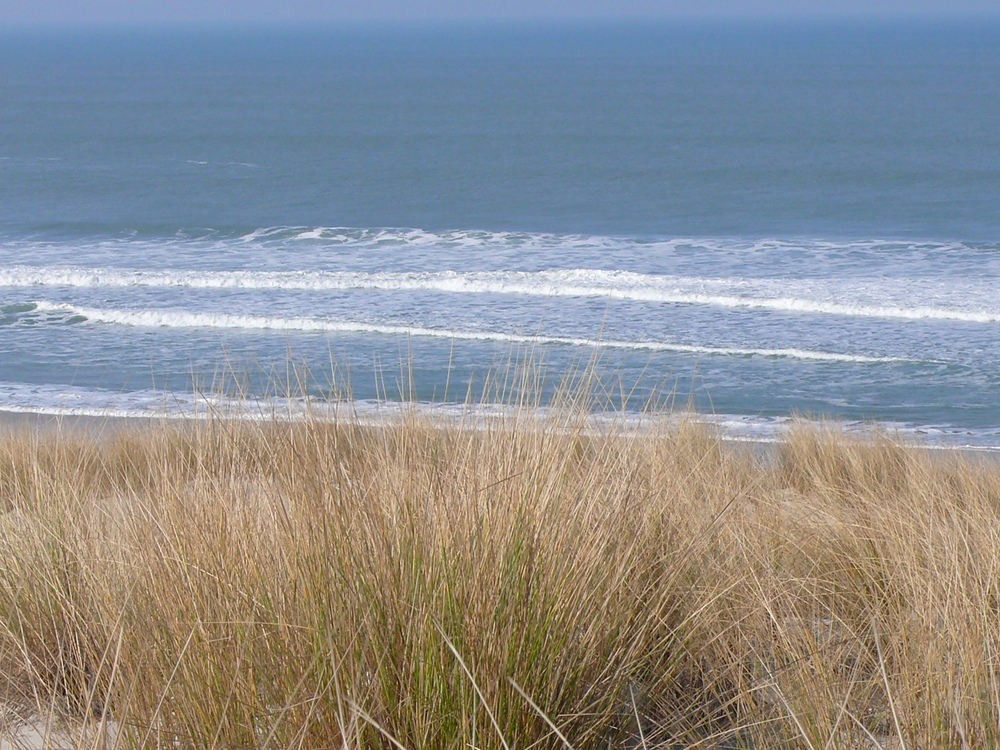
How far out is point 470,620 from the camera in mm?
1986

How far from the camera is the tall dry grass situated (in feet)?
6.23

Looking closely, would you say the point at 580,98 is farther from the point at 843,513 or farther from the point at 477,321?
the point at 843,513

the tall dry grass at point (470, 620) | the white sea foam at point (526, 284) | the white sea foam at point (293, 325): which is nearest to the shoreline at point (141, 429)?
the tall dry grass at point (470, 620)

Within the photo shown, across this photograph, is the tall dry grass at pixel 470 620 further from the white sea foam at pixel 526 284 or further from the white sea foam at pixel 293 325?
the white sea foam at pixel 526 284

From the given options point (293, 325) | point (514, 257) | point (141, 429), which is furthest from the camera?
point (514, 257)

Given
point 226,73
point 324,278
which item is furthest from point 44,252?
point 226,73

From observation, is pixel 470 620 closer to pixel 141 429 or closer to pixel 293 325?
pixel 141 429

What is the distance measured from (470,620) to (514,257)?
1756 centimetres

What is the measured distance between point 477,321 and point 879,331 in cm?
570

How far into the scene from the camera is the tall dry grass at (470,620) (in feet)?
6.23

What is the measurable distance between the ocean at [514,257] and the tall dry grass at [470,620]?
647 mm

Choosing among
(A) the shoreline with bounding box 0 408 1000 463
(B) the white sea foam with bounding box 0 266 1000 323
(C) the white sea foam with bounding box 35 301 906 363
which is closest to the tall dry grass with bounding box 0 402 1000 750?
(A) the shoreline with bounding box 0 408 1000 463

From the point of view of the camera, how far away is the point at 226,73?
7912 centimetres

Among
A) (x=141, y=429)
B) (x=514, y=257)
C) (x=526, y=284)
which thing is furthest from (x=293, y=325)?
(x=141, y=429)
